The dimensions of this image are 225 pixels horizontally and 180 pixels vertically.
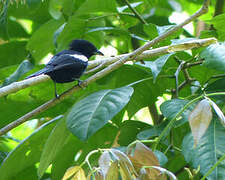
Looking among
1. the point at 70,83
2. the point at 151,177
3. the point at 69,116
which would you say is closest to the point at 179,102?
the point at 69,116

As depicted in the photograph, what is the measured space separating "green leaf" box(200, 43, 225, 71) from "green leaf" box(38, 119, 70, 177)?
895 mm

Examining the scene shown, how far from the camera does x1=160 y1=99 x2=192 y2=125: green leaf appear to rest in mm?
2240

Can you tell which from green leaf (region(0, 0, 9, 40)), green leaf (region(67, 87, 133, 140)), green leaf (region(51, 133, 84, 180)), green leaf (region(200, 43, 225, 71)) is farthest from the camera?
green leaf (region(51, 133, 84, 180))

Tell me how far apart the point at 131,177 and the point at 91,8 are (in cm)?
199

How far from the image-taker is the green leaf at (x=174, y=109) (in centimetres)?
224

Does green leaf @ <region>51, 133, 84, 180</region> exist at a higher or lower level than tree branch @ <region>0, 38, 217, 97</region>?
lower

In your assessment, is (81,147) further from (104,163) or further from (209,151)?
(104,163)

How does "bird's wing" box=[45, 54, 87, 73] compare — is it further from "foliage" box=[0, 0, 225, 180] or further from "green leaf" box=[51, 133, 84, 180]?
"green leaf" box=[51, 133, 84, 180]

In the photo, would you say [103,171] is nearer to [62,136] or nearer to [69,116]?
[69,116]

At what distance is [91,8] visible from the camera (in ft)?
10.8

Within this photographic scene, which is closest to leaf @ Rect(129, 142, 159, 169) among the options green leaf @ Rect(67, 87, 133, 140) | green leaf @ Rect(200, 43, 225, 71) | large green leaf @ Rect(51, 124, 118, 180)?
green leaf @ Rect(67, 87, 133, 140)

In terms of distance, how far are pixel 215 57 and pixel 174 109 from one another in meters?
0.36

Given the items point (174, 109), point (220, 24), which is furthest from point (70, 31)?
point (174, 109)

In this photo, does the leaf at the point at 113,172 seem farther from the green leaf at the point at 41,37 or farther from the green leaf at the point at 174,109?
the green leaf at the point at 41,37
